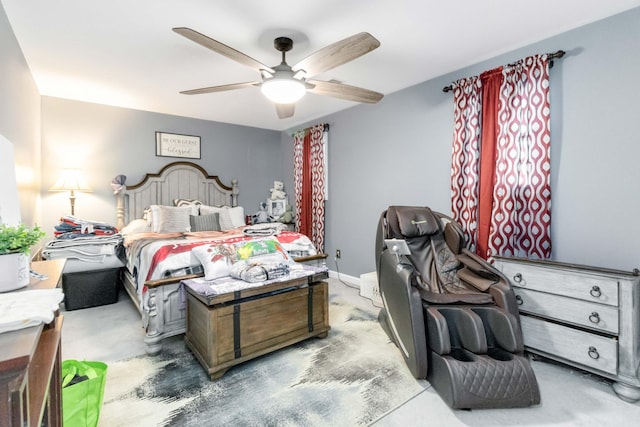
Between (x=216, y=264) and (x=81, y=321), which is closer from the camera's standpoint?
(x=216, y=264)

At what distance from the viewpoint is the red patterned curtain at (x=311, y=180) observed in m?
4.43

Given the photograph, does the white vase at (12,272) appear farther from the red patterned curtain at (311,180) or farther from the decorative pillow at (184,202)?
the red patterned curtain at (311,180)

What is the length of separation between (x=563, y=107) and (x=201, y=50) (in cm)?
290

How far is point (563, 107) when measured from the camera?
234cm

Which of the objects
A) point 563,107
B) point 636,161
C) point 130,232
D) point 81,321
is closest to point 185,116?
point 130,232

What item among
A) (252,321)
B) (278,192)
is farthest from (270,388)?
(278,192)

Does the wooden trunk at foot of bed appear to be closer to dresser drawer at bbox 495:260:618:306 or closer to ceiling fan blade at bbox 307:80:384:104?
ceiling fan blade at bbox 307:80:384:104

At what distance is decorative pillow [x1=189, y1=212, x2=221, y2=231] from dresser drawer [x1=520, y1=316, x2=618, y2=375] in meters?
3.45

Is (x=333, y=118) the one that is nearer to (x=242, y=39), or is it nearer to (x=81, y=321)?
(x=242, y=39)

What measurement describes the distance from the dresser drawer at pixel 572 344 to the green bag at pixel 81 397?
8.58 ft

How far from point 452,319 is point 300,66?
6.46ft

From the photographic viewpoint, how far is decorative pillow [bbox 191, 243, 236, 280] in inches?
93.7

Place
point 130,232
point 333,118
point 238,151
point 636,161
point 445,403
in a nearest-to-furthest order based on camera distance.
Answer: point 445,403, point 636,161, point 130,232, point 333,118, point 238,151

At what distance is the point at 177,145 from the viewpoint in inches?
175
